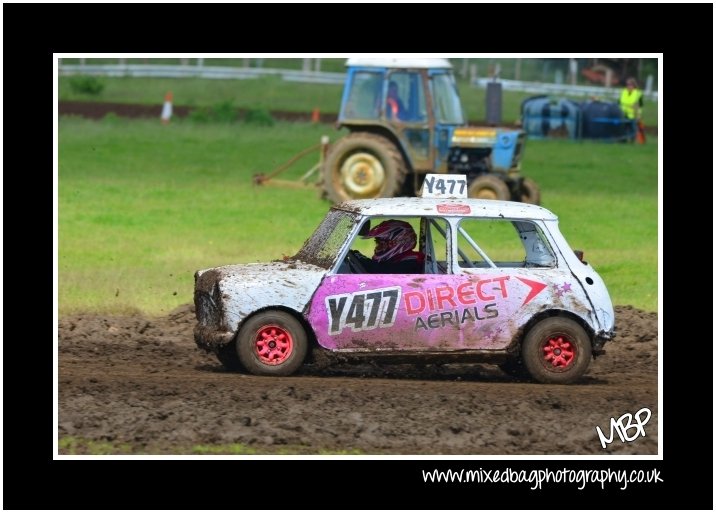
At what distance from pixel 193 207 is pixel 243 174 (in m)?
6.05

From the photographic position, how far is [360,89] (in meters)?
25.5

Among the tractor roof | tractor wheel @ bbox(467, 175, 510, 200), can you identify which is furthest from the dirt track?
tractor wheel @ bbox(467, 175, 510, 200)

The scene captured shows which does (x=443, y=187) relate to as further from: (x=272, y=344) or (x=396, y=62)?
(x=396, y=62)

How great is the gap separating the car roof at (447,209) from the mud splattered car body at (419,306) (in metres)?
0.01

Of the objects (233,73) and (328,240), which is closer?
(328,240)

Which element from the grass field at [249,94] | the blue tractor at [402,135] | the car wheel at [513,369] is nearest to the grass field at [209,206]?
the blue tractor at [402,135]

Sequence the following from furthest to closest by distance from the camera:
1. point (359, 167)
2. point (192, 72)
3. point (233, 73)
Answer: point (233, 73) → point (192, 72) → point (359, 167)

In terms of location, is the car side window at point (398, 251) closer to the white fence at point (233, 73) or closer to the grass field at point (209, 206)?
the grass field at point (209, 206)

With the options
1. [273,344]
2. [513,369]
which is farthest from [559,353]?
[273,344]

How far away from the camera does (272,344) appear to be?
1180 centimetres

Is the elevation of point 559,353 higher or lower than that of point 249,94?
lower

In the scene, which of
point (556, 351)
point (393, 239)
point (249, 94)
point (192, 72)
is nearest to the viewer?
point (556, 351)

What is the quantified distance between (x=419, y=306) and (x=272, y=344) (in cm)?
133

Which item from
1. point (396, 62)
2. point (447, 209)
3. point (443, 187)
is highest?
point (396, 62)
